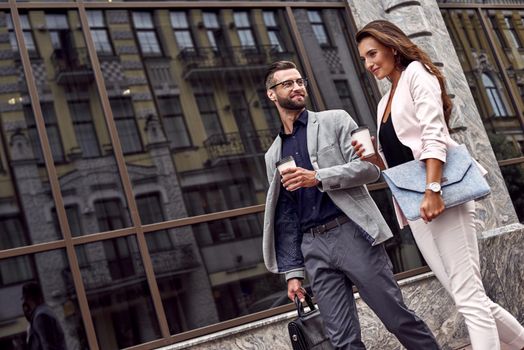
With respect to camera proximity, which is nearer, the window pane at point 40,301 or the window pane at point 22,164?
the window pane at point 40,301

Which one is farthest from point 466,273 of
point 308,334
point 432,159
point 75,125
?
point 75,125

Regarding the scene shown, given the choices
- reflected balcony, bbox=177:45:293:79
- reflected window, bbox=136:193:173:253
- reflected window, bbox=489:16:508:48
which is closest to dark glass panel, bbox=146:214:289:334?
reflected window, bbox=136:193:173:253

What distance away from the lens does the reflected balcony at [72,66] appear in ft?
20.0

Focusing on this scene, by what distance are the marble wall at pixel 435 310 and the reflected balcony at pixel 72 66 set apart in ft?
8.02

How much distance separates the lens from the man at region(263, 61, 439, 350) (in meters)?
3.86

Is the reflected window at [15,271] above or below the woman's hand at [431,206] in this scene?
above

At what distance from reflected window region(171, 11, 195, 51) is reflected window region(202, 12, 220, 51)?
0.20 m

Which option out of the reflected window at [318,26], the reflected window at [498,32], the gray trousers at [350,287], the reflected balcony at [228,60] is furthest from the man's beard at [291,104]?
the reflected window at [498,32]

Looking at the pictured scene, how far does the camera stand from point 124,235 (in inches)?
229

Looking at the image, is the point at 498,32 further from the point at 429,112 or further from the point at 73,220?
the point at 73,220

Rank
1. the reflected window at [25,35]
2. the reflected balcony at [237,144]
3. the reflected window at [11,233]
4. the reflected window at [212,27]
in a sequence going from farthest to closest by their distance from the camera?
the reflected window at [212,27] < the reflected balcony at [237,144] < the reflected window at [25,35] < the reflected window at [11,233]

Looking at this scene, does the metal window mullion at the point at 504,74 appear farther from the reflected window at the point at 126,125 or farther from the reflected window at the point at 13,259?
the reflected window at the point at 13,259

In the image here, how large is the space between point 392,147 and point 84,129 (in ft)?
9.95

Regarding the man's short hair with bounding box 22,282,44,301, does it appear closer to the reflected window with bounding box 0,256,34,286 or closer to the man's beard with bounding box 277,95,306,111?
the reflected window with bounding box 0,256,34,286
